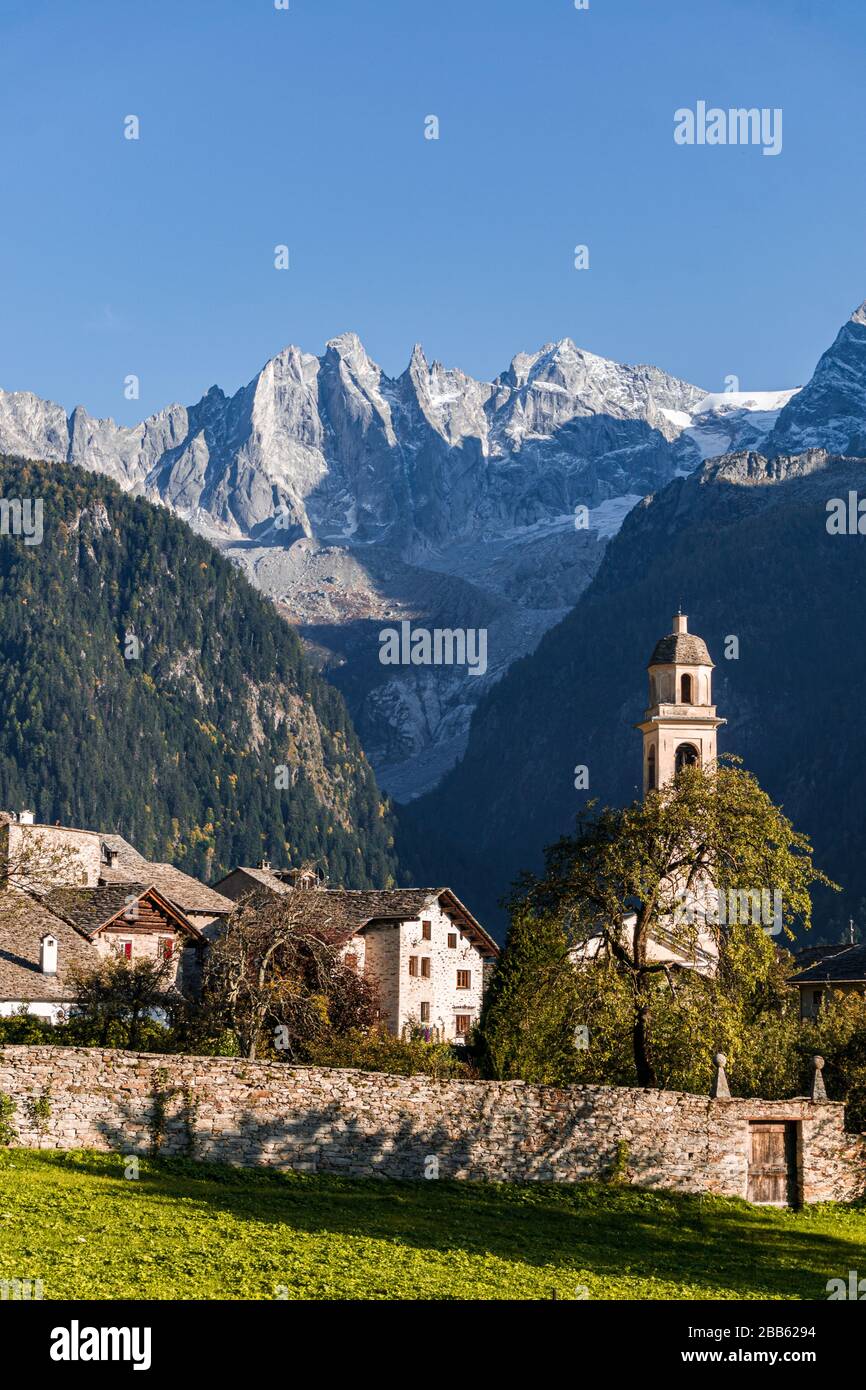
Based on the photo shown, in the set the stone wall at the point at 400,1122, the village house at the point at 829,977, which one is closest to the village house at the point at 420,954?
the village house at the point at 829,977

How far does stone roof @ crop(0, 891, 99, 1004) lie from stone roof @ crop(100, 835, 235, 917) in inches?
681

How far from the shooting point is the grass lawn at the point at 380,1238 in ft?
90.9

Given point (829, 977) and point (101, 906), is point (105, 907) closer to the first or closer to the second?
point (101, 906)

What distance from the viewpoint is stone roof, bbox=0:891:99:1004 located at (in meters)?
75.6

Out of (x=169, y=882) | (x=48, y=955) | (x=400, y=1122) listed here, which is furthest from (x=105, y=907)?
(x=400, y=1122)

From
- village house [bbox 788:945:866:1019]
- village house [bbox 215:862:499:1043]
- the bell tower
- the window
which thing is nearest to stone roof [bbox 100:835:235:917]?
village house [bbox 215:862:499:1043]

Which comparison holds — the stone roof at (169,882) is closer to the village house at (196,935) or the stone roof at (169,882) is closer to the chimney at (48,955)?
the village house at (196,935)

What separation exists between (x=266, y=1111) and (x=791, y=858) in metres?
18.3

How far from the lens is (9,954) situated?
78375mm

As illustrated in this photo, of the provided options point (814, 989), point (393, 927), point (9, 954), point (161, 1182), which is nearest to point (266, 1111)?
point (161, 1182)

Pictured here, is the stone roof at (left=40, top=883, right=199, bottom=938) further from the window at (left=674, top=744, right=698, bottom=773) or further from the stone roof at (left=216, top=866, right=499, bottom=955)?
the window at (left=674, top=744, right=698, bottom=773)

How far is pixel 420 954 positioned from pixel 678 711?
2721cm

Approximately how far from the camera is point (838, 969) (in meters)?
106
